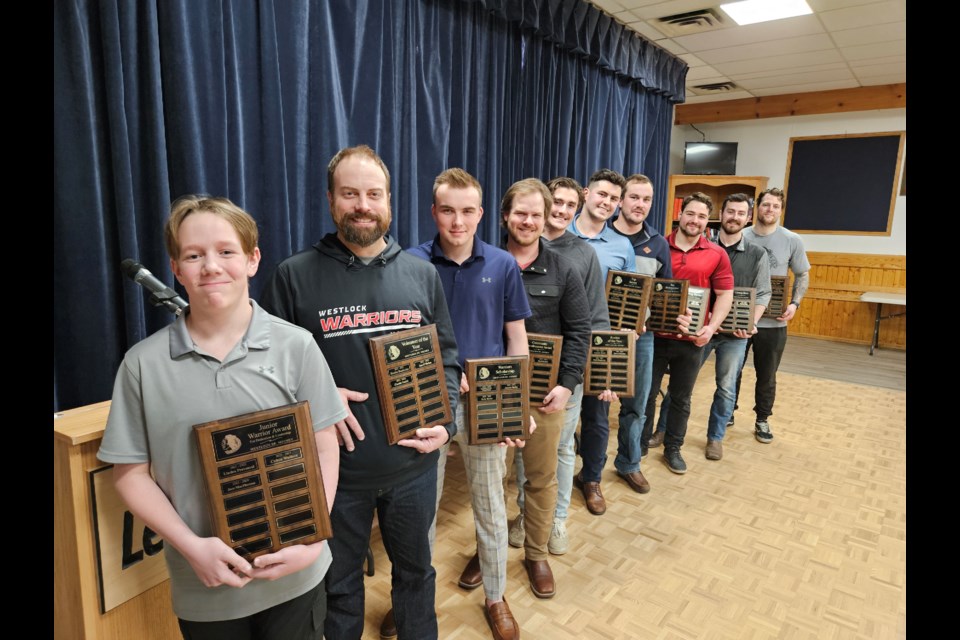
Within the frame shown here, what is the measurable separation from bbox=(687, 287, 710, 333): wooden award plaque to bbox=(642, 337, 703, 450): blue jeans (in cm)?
13

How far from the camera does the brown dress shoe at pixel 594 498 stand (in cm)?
258

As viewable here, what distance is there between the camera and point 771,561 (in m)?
2.24

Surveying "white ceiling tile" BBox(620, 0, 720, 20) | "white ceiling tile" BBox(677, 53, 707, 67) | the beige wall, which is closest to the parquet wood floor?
"white ceiling tile" BBox(620, 0, 720, 20)

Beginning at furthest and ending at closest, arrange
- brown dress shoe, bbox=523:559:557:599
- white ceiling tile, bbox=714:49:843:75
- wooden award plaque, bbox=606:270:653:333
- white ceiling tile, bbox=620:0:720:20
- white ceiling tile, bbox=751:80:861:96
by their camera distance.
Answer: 1. white ceiling tile, bbox=751:80:861:96
2. white ceiling tile, bbox=714:49:843:75
3. white ceiling tile, bbox=620:0:720:20
4. wooden award plaque, bbox=606:270:653:333
5. brown dress shoe, bbox=523:559:557:599

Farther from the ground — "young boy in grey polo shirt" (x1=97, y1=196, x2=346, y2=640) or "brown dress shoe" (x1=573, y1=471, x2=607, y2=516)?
"young boy in grey polo shirt" (x1=97, y1=196, x2=346, y2=640)

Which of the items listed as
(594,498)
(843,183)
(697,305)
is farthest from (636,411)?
(843,183)

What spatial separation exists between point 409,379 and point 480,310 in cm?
41

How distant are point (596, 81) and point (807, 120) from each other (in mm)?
4335

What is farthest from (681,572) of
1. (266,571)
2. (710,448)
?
(266,571)

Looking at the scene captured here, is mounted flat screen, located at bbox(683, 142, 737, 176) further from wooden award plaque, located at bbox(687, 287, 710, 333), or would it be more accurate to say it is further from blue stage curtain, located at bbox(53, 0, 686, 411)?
wooden award plaque, located at bbox(687, 287, 710, 333)

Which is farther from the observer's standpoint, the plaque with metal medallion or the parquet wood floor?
the plaque with metal medallion

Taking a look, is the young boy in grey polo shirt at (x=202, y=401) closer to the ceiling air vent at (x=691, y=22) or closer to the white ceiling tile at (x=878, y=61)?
the ceiling air vent at (x=691, y=22)

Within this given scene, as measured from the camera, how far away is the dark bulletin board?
257 inches

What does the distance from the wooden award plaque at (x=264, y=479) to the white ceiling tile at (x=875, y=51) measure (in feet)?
19.0
